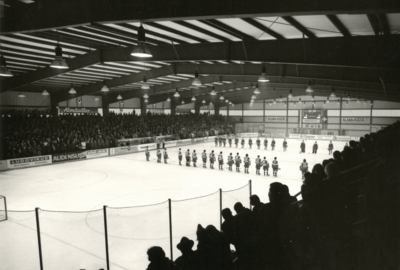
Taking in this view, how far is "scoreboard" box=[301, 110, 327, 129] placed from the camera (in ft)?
154

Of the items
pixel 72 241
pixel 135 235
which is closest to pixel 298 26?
pixel 135 235

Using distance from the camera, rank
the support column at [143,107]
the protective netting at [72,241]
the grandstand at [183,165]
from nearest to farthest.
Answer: the grandstand at [183,165]
the protective netting at [72,241]
the support column at [143,107]

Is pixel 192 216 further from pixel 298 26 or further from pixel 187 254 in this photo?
pixel 298 26

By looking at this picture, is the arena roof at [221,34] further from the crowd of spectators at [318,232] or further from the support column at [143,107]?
the support column at [143,107]

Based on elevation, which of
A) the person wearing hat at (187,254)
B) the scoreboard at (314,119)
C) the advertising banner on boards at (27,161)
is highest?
the scoreboard at (314,119)

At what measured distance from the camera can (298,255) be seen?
3215 millimetres

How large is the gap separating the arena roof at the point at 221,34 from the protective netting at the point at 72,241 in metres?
6.29

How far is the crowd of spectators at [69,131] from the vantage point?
2268cm

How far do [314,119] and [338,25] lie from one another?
1618 inches

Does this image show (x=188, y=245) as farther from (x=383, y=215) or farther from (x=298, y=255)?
(x=383, y=215)

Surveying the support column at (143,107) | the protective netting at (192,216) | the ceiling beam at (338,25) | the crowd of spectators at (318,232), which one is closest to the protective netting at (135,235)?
the protective netting at (192,216)

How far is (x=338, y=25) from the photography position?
29.9 feet

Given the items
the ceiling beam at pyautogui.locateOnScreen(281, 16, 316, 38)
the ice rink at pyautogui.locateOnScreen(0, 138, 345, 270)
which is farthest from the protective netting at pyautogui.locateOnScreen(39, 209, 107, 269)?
the ceiling beam at pyautogui.locateOnScreen(281, 16, 316, 38)

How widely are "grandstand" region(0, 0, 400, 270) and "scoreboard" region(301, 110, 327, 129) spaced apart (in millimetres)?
22085
